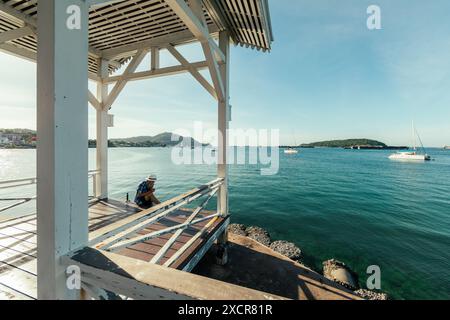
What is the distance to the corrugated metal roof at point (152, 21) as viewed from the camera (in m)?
3.11

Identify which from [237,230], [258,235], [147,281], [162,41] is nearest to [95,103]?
[162,41]

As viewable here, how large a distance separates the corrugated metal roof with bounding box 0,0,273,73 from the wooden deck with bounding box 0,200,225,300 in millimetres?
3223

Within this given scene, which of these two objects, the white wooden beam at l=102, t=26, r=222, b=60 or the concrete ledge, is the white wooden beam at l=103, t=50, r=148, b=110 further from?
the concrete ledge

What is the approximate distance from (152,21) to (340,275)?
7654 millimetres

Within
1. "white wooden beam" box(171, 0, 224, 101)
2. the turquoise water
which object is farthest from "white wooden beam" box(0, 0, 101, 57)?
the turquoise water

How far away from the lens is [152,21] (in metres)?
3.48

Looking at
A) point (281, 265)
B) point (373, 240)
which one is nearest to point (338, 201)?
point (373, 240)

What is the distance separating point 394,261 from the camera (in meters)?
7.09

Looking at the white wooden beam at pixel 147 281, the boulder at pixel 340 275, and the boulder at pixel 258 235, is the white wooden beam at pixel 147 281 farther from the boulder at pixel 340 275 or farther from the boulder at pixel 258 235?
the boulder at pixel 258 235

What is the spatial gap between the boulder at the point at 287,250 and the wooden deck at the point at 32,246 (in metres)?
3.67

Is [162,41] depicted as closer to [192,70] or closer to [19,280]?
[192,70]

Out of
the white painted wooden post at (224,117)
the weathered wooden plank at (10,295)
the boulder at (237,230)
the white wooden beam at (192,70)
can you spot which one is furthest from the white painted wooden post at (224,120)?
the boulder at (237,230)
